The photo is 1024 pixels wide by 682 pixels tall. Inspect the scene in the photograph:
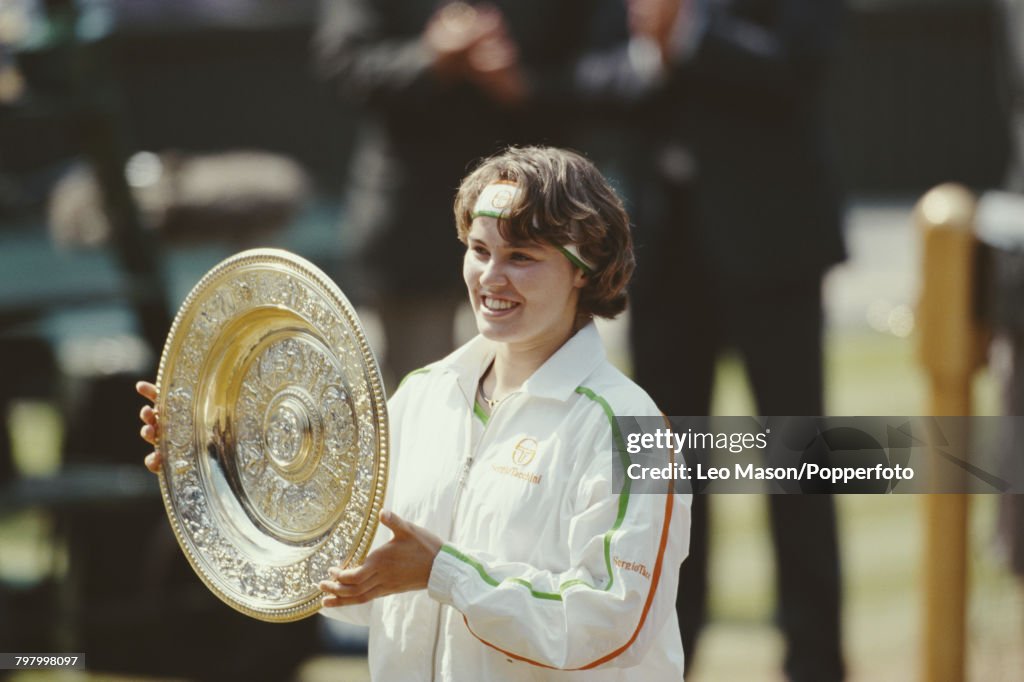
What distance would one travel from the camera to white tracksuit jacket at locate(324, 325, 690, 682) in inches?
76.9

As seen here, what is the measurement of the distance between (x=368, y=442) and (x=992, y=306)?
69.8 inches

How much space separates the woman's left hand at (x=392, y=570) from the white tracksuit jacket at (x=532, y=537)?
2 centimetres

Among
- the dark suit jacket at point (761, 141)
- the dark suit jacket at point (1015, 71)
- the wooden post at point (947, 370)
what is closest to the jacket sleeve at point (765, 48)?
the dark suit jacket at point (761, 141)

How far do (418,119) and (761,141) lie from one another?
99 centimetres

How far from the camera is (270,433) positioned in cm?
223

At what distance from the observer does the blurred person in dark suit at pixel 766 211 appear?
11.9ft

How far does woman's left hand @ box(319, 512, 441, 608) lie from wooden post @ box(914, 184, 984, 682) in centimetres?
160

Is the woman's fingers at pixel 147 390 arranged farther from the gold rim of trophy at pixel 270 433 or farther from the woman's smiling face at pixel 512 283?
the woman's smiling face at pixel 512 283

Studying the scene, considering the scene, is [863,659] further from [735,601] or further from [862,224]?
[862,224]

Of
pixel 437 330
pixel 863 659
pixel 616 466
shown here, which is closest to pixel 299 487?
pixel 616 466

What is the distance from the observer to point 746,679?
4145 mm

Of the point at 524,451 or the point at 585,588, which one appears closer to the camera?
the point at 585,588

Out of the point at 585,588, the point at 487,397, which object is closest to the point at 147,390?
the point at 487,397

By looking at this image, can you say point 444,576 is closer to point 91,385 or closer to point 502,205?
point 502,205
